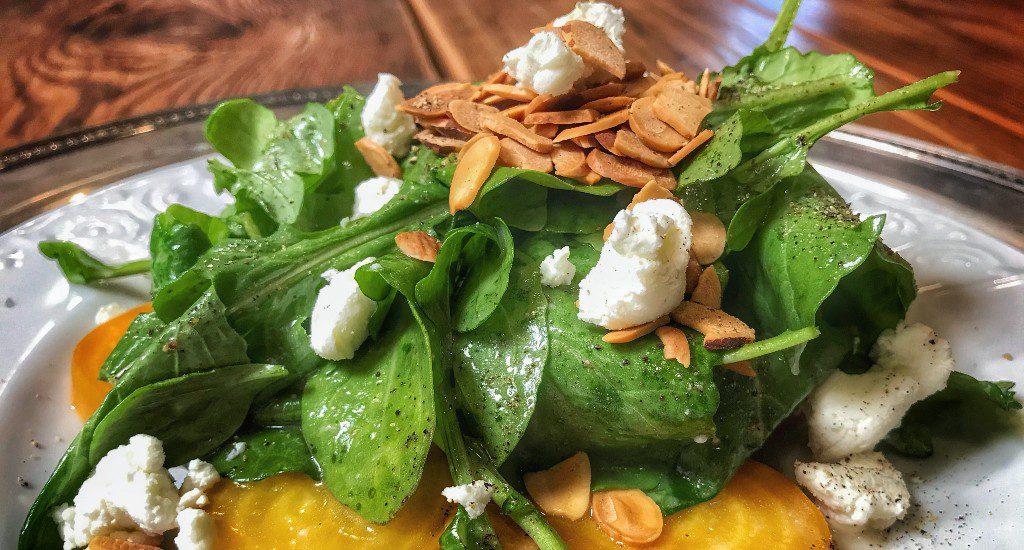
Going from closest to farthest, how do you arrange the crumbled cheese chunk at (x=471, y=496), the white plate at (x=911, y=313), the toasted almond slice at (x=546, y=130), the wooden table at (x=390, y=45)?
the crumbled cheese chunk at (x=471, y=496) → the white plate at (x=911, y=313) → the toasted almond slice at (x=546, y=130) → the wooden table at (x=390, y=45)

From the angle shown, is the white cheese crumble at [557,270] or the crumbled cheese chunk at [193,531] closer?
the crumbled cheese chunk at [193,531]

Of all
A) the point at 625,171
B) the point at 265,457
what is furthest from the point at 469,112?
the point at 265,457

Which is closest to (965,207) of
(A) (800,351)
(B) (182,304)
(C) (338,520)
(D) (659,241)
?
(A) (800,351)

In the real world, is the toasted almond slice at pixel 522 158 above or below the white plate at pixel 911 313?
above

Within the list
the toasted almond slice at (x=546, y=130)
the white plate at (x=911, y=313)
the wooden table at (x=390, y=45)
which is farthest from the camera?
the wooden table at (x=390, y=45)

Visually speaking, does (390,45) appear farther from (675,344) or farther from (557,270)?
(675,344)

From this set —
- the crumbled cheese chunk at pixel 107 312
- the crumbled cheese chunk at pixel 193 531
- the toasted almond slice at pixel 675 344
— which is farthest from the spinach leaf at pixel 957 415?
the crumbled cheese chunk at pixel 107 312

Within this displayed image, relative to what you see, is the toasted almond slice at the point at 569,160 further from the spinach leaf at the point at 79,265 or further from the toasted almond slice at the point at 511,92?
the spinach leaf at the point at 79,265

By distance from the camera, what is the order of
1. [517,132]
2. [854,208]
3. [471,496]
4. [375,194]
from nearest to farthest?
[471,496]
[517,132]
[375,194]
[854,208]
